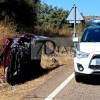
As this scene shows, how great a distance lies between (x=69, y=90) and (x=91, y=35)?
9.11 feet

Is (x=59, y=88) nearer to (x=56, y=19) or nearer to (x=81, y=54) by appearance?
(x=81, y=54)

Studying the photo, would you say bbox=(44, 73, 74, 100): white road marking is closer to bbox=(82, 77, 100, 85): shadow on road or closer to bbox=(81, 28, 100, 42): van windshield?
bbox=(82, 77, 100, 85): shadow on road

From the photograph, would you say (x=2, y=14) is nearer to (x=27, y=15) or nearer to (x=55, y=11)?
(x=27, y=15)

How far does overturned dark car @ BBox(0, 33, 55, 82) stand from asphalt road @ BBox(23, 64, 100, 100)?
1093 mm

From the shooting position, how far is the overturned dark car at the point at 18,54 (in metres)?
9.16

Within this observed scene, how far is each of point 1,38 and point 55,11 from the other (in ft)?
126

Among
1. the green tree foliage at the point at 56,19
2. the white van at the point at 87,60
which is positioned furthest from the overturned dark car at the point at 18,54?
the green tree foliage at the point at 56,19

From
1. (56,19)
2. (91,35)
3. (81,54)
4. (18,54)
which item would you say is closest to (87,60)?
(81,54)

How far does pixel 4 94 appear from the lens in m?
7.92

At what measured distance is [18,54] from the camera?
935cm

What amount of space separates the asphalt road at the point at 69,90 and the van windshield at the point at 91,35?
1334 millimetres

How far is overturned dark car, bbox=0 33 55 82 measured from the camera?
916 centimetres

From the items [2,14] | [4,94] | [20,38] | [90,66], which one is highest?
[2,14]

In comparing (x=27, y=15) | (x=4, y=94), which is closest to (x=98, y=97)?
(x=4, y=94)
